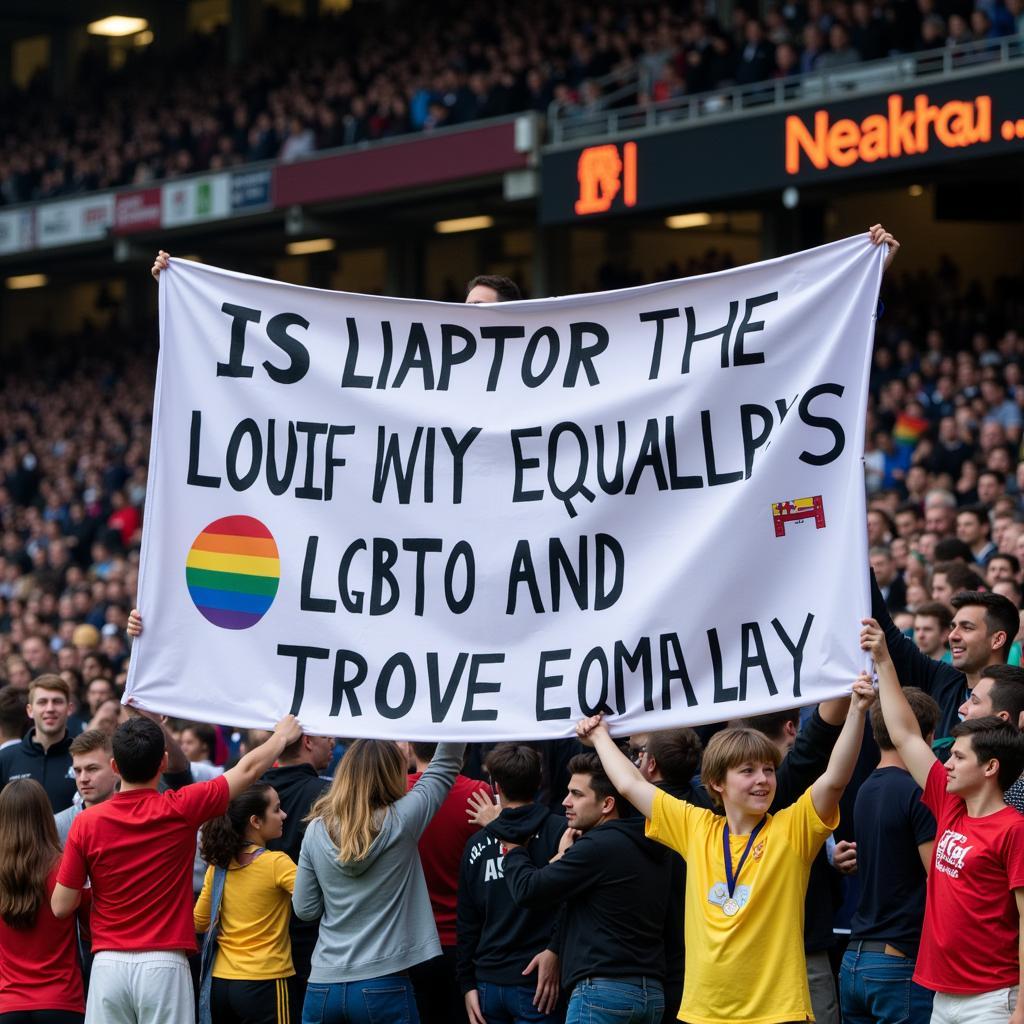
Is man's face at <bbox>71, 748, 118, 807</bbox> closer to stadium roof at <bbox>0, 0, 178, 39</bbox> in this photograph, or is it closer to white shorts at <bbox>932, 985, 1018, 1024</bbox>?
white shorts at <bbox>932, 985, 1018, 1024</bbox>

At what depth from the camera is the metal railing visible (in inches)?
639

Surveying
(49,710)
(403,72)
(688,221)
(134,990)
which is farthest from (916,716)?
(403,72)

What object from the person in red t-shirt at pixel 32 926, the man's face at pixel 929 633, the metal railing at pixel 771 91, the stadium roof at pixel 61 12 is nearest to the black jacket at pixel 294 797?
the person in red t-shirt at pixel 32 926

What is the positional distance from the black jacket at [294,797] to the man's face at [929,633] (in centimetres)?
261

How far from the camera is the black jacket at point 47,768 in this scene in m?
8.07

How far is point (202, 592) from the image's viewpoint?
5.91 m

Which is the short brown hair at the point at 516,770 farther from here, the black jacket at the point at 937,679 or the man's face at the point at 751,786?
the black jacket at the point at 937,679

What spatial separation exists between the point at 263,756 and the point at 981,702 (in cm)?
226

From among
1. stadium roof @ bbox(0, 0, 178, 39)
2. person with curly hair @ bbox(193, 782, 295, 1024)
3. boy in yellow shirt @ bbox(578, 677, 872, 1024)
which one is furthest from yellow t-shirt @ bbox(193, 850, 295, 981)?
stadium roof @ bbox(0, 0, 178, 39)

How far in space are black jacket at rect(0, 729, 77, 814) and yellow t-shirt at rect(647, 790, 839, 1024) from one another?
12.2 feet

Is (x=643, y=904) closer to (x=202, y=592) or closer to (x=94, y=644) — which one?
(x=202, y=592)

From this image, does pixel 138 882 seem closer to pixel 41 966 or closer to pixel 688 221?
pixel 41 966

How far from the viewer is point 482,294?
21.1 ft

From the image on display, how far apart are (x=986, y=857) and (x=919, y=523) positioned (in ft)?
22.0
